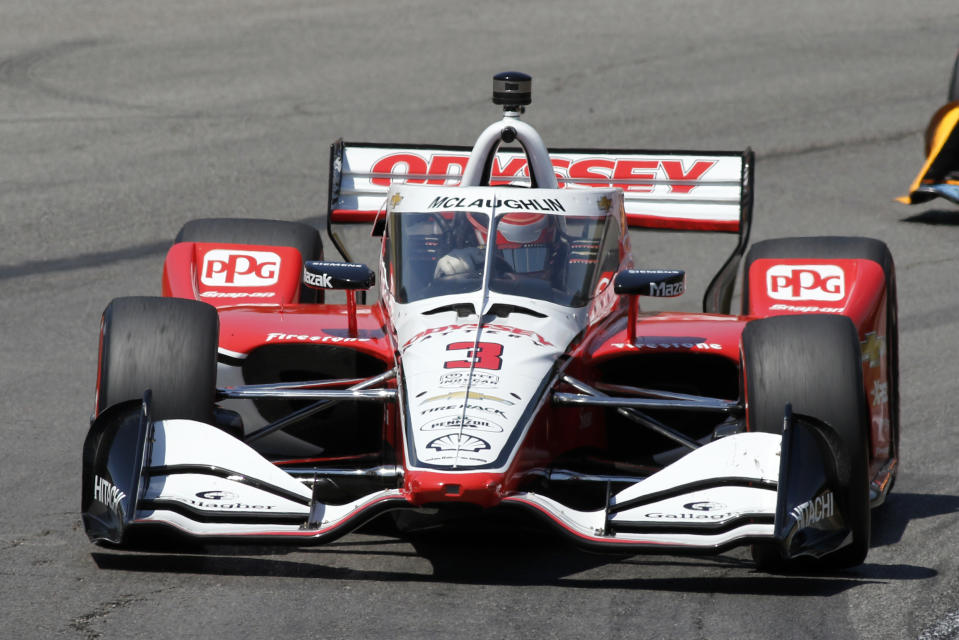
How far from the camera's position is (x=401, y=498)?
17.6 ft

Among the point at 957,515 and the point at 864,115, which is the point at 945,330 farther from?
the point at 864,115

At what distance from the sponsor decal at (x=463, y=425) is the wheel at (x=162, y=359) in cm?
92

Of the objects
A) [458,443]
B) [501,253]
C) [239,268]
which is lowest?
[458,443]

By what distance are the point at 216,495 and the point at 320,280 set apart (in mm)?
1370

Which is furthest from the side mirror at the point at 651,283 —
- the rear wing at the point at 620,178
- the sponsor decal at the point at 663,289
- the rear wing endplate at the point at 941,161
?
the rear wing endplate at the point at 941,161

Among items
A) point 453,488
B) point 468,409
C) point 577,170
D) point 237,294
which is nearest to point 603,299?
point 468,409

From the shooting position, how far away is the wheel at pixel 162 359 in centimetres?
592

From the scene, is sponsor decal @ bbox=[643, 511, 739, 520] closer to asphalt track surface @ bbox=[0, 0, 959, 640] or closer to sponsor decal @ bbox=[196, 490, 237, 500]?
asphalt track surface @ bbox=[0, 0, 959, 640]

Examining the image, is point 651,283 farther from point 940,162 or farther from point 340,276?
point 940,162

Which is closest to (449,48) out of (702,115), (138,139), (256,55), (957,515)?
(256,55)

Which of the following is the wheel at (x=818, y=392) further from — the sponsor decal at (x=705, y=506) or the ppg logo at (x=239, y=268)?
the ppg logo at (x=239, y=268)

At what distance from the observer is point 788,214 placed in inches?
503

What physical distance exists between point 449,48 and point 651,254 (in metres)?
7.85

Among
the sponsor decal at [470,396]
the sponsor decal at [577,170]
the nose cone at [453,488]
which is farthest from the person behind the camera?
the sponsor decal at [577,170]
